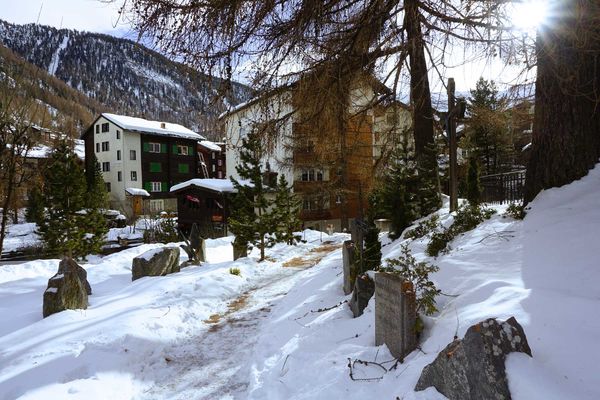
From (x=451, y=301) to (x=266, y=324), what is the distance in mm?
3520

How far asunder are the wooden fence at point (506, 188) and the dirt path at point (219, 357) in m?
9.19

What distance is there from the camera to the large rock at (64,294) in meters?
6.86

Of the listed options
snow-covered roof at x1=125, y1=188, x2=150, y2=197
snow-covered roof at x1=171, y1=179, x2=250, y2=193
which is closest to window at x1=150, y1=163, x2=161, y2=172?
snow-covered roof at x1=125, y1=188, x2=150, y2=197

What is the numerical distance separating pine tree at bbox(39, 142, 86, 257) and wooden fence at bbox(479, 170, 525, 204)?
69.1 feet

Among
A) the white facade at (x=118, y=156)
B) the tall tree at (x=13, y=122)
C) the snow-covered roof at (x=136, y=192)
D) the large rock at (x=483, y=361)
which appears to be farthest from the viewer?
the white facade at (x=118, y=156)

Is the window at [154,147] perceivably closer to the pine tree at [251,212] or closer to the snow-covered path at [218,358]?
the pine tree at [251,212]

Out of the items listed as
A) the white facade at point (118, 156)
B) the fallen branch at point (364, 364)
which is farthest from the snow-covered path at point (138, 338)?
the white facade at point (118, 156)

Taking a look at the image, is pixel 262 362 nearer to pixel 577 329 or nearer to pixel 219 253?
pixel 577 329

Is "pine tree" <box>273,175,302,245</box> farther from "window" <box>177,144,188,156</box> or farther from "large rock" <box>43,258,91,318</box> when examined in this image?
"window" <box>177,144,188,156</box>

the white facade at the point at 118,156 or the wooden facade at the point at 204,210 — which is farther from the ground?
the white facade at the point at 118,156

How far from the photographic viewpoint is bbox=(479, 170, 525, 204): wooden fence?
12984mm

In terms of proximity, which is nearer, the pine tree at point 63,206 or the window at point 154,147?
the pine tree at point 63,206

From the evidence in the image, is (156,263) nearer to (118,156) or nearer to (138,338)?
(138,338)

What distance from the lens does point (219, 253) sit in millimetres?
17016
